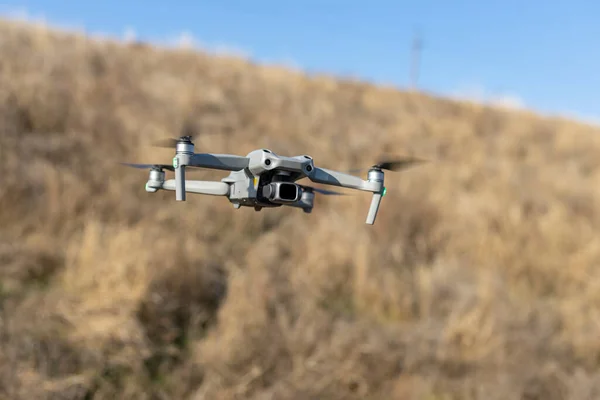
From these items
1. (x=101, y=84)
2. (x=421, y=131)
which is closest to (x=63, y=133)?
(x=101, y=84)

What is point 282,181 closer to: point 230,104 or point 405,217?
point 405,217

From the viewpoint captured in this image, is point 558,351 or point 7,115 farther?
point 7,115

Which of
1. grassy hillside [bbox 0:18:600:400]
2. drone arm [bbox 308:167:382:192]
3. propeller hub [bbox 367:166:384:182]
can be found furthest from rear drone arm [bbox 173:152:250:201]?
grassy hillside [bbox 0:18:600:400]

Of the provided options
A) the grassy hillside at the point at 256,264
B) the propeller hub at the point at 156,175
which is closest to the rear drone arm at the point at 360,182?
the propeller hub at the point at 156,175

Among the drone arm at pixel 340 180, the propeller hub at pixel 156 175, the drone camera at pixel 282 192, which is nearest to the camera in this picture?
the drone camera at pixel 282 192

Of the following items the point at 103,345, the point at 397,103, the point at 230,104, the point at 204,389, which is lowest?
the point at 204,389

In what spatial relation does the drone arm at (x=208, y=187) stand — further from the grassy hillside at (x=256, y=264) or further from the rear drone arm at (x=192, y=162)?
the grassy hillside at (x=256, y=264)
